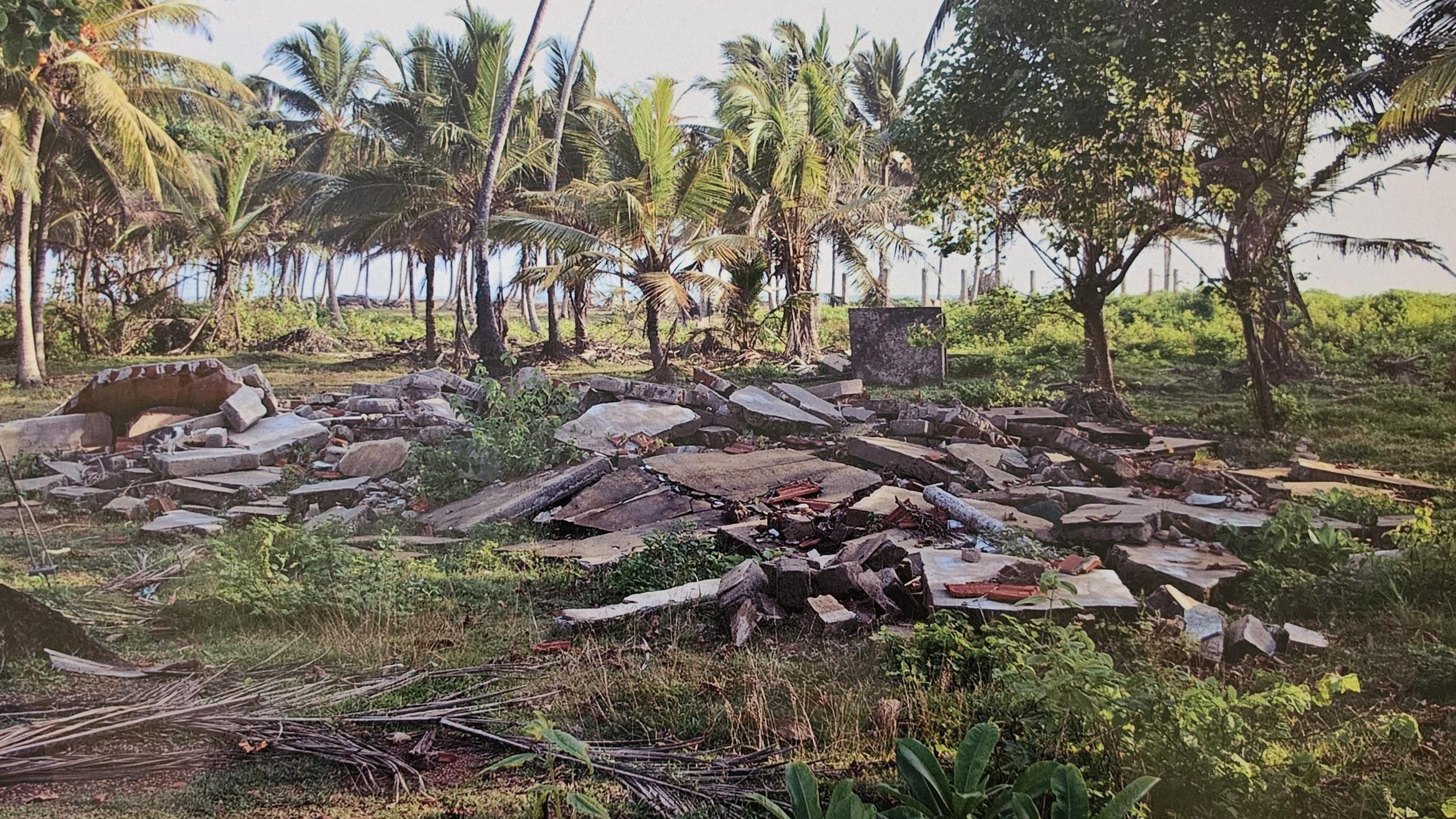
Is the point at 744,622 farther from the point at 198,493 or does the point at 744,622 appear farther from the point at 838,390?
the point at 838,390

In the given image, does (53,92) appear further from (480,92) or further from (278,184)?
(480,92)

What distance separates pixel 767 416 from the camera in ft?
24.1

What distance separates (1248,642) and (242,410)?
636 cm

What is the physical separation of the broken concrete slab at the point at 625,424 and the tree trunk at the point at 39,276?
358cm

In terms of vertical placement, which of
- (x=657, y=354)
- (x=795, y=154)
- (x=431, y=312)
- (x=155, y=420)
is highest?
(x=795, y=154)

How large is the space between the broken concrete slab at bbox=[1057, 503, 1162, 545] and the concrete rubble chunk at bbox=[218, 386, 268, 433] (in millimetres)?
5563

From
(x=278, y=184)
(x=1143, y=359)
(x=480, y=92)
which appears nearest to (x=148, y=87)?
(x=278, y=184)

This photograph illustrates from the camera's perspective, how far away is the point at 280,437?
21.1ft

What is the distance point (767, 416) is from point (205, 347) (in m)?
4.71

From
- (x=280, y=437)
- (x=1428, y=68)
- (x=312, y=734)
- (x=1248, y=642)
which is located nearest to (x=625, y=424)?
(x=280, y=437)

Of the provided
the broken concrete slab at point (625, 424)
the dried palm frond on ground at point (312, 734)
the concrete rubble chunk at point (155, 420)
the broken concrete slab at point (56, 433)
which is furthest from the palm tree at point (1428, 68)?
the broken concrete slab at point (56, 433)

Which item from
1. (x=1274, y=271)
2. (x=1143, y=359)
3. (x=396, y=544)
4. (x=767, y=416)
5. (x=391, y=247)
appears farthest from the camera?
(x=391, y=247)

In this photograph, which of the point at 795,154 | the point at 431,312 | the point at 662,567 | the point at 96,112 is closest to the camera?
the point at 662,567

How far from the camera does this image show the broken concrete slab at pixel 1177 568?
12.7 feet
